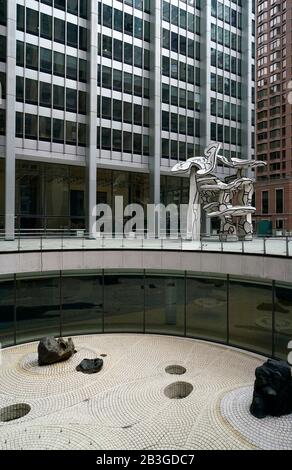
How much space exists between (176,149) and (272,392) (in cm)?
3282

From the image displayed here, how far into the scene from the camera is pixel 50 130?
3188cm

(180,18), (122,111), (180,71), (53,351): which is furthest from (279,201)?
(53,351)

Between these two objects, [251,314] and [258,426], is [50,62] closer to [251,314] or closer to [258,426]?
[251,314]

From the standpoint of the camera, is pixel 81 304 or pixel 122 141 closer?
pixel 81 304

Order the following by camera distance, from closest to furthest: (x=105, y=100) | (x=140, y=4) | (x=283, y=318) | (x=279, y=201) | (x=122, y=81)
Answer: (x=283, y=318) < (x=105, y=100) < (x=122, y=81) < (x=140, y=4) < (x=279, y=201)

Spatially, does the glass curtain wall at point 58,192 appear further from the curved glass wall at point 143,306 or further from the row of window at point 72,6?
the curved glass wall at point 143,306

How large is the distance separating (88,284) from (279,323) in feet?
33.6

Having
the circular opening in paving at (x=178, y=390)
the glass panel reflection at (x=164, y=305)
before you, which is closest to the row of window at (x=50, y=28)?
the glass panel reflection at (x=164, y=305)

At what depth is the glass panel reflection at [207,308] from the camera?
18.0 meters

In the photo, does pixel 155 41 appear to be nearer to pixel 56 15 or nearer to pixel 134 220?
pixel 56 15

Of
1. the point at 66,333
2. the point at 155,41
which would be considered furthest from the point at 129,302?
the point at 155,41

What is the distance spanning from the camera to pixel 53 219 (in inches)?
1385

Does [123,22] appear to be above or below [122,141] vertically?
above

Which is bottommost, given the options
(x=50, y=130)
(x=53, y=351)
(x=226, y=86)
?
(x=53, y=351)
